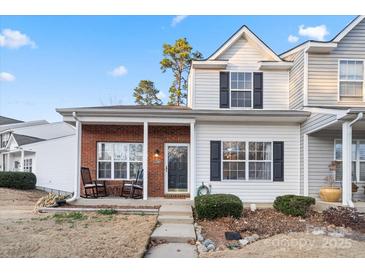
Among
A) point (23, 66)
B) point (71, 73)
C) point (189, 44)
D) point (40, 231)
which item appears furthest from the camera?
point (189, 44)

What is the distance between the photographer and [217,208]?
8.33 meters

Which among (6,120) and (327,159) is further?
(6,120)

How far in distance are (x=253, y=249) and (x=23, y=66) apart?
1548 cm

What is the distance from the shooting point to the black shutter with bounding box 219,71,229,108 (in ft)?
38.7

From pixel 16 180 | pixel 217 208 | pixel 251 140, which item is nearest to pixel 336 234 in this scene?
pixel 217 208

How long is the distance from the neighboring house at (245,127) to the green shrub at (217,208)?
7.21ft

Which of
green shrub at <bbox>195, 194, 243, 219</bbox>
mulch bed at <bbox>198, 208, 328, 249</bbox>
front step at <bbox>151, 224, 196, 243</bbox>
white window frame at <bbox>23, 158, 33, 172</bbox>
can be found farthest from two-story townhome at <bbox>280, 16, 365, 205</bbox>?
white window frame at <bbox>23, 158, 33, 172</bbox>

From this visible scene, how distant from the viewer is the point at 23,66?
1645 cm

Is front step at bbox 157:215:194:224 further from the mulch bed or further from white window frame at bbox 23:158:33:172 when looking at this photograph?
white window frame at bbox 23:158:33:172

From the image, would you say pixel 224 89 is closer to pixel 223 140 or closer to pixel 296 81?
pixel 223 140

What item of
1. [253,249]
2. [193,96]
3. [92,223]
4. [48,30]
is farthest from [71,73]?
[253,249]

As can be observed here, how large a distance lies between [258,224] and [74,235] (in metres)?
4.34

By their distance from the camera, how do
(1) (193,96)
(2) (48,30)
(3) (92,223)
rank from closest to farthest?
(3) (92,223) → (1) (193,96) → (2) (48,30)

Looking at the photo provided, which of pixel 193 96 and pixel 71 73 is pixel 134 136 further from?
pixel 71 73
